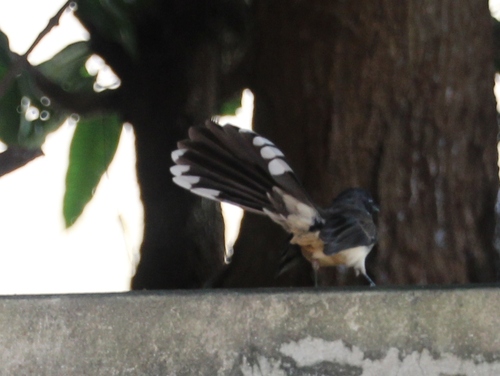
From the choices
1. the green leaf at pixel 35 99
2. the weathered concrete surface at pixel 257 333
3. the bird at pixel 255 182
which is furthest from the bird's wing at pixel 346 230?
the green leaf at pixel 35 99

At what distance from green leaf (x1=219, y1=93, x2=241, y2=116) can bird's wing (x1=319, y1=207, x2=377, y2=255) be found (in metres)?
1.88

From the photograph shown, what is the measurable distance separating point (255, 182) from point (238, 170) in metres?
0.06

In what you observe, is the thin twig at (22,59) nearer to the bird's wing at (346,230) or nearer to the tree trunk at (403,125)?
the tree trunk at (403,125)

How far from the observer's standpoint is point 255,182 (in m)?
2.44

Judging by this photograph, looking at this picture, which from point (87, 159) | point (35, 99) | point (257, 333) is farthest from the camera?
point (87, 159)

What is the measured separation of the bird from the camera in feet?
7.87

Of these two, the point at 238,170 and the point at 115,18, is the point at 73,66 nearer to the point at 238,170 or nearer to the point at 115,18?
the point at 115,18

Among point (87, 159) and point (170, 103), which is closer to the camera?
point (170, 103)

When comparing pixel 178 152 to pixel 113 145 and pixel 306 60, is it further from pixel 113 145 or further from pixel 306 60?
pixel 113 145

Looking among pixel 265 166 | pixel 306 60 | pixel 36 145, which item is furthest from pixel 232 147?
pixel 36 145

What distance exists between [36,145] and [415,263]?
71.3 inches

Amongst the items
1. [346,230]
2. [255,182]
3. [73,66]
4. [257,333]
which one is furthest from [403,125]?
[73,66]

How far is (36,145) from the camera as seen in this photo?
12.5ft

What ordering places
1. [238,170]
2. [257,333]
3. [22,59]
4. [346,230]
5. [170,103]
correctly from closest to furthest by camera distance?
[257,333] → [238,170] → [346,230] → [22,59] → [170,103]
